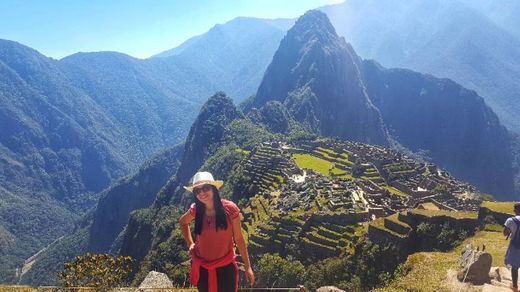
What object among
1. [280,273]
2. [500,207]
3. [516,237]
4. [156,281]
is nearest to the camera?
[516,237]

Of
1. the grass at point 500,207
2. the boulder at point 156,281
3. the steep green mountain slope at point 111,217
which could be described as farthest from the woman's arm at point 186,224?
the steep green mountain slope at point 111,217

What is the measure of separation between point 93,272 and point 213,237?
5981 millimetres

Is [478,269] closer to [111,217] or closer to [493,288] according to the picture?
[493,288]

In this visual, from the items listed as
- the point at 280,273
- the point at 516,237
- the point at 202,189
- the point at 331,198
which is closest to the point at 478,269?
the point at 516,237

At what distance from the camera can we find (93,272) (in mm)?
10906

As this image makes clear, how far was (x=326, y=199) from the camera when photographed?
45.7 meters

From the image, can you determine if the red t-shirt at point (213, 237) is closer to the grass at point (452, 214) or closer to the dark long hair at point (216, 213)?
the dark long hair at point (216, 213)

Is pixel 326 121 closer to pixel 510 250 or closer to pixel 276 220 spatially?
pixel 276 220

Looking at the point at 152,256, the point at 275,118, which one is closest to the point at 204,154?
the point at 275,118

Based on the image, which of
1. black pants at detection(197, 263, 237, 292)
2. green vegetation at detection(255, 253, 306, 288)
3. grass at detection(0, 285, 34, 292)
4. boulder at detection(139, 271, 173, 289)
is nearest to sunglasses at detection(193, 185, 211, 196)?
black pants at detection(197, 263, 237, 292)

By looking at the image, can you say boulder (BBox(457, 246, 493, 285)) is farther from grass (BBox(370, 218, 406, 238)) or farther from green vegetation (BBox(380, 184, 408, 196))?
green vegetation (BBox(380, 184, 408, 196))

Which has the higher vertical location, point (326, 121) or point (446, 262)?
point (446, 262)

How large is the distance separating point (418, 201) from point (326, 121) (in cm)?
14809

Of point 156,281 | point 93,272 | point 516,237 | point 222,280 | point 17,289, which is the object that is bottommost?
point 17,289
